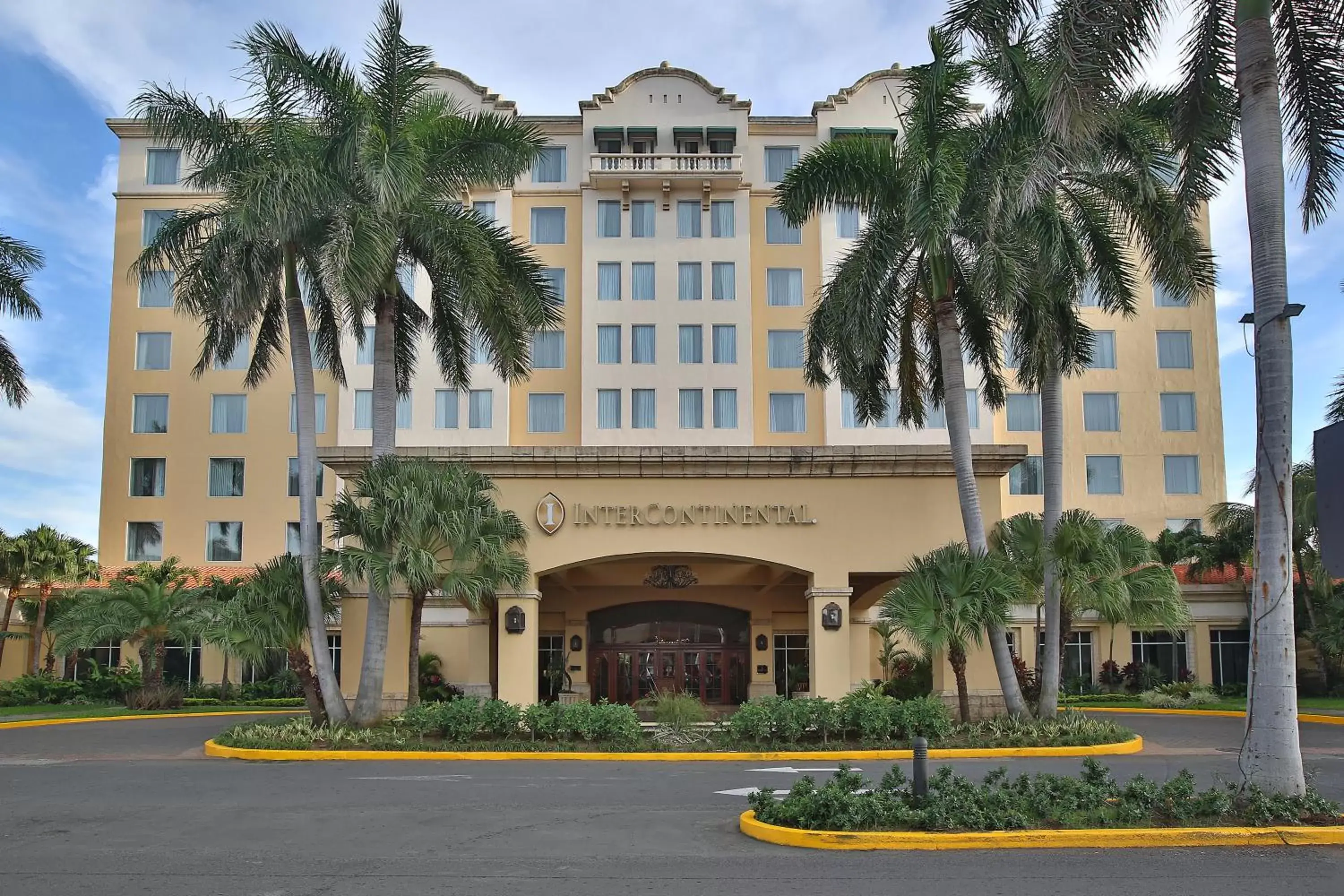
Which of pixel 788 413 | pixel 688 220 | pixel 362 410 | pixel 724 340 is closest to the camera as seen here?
pixel 362 410

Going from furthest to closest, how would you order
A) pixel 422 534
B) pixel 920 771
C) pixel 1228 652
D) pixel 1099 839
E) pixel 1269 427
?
1. pixel 1228 652
2. pixel 422 534
3. pixel 1269 427
4. pixel 920 771
5. pixel 1099 839

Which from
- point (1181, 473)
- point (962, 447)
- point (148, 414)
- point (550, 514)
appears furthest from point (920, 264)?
point (148, 414)

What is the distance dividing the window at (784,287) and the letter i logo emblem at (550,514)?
24.9 meters

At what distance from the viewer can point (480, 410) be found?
47.1m

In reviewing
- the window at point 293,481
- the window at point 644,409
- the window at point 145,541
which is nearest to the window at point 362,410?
the window at point 293,481

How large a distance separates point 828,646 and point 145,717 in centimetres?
1936

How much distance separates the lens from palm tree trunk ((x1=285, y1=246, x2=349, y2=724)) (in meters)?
22.3

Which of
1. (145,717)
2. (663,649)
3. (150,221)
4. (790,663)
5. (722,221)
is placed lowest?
(145,717)

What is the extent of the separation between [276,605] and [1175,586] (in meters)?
17.6

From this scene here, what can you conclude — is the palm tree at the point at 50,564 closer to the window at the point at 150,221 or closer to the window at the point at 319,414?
the window at the point at 319,414

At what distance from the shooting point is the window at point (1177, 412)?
48.5 m

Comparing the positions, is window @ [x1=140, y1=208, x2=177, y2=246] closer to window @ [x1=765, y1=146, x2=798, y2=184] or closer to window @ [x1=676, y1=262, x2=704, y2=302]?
window @ [x1=676, y1=262, x2=704, y2=302]

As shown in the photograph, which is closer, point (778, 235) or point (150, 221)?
point (778, 235)

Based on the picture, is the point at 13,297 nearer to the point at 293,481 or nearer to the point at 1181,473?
the point at 293,481
